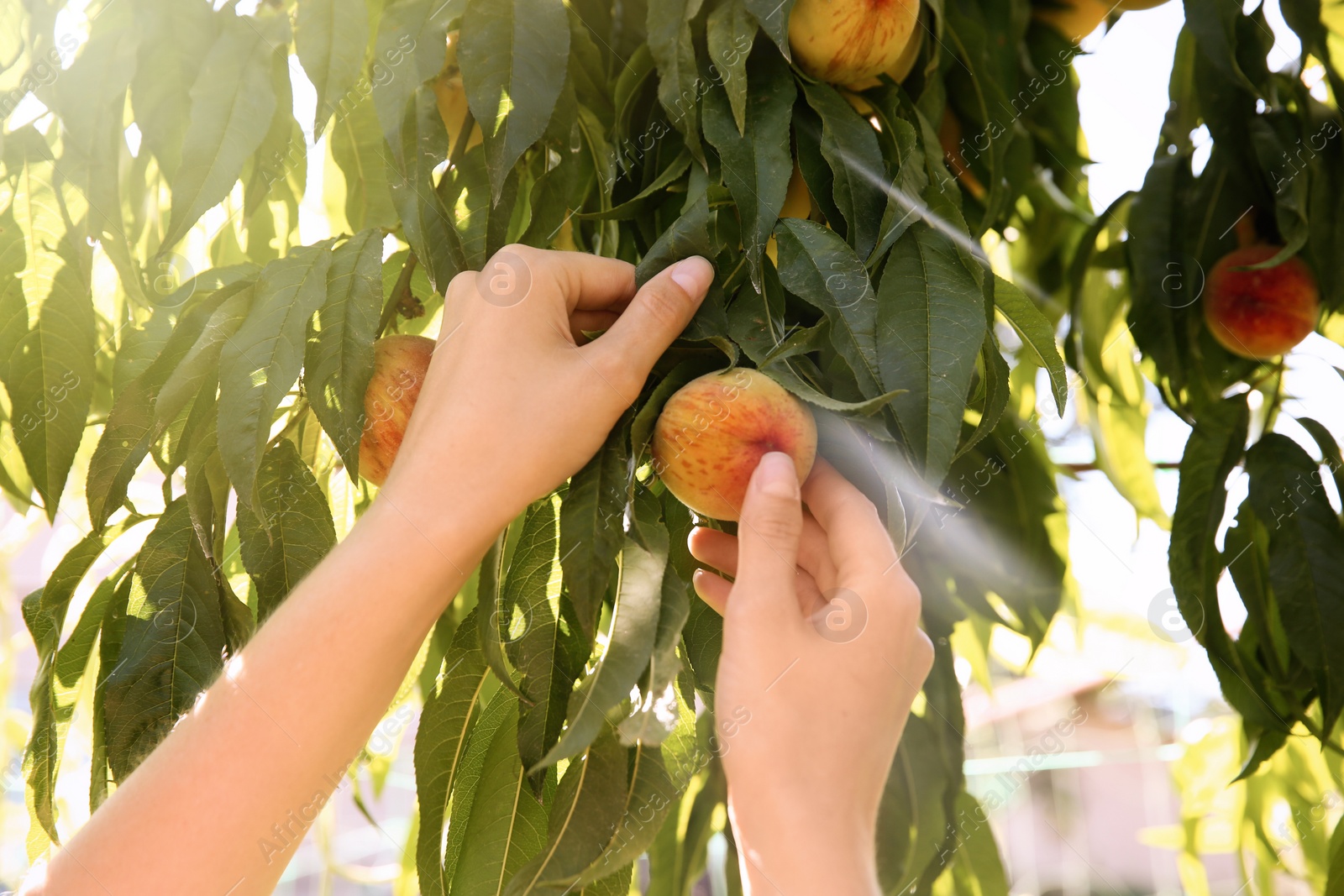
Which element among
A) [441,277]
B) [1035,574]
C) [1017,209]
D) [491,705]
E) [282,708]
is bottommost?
[1035,574]

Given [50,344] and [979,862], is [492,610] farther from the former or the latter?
→ [979,862]

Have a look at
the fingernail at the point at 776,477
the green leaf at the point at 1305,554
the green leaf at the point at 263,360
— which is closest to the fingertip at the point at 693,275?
the fingernail at the point at 776,477

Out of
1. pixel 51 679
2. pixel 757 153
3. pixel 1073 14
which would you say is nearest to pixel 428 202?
pixel 757 153

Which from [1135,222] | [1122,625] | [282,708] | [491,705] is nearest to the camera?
[282,708]

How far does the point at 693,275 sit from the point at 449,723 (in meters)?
0.33

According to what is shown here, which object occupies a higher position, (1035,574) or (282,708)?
(282,708)

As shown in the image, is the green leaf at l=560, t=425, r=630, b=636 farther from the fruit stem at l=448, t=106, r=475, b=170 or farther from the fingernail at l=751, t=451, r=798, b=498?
the fruit stem at l=448, t=106, r=475, b=170

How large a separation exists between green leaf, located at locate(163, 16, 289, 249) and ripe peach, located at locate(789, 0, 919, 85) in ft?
1.12

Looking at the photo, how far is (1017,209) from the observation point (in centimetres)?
101

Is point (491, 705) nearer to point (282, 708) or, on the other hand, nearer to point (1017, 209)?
point (282, 708)

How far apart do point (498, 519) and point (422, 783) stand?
8.3 inches

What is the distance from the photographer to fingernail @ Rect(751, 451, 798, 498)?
478mm

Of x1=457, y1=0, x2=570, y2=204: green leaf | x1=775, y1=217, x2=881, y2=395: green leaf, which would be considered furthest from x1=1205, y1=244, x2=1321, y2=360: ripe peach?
x1=457, y1=0, x2=570, y2=204: green leaf

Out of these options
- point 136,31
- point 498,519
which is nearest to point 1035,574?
point 498,519
